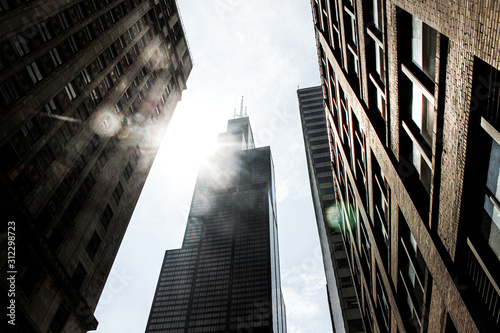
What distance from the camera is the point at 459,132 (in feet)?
24.9

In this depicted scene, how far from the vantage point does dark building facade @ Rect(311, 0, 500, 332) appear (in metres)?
6.82

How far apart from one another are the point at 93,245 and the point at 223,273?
129 m

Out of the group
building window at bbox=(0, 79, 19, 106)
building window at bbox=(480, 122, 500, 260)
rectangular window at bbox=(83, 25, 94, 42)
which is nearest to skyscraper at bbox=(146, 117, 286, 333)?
rectangular window at bbox=(83, 25, 94, 42)

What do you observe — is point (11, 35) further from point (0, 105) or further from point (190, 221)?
point (190, 221)

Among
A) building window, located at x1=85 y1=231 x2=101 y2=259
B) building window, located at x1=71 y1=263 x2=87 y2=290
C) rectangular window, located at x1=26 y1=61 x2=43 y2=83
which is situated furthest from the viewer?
building window, located at x1=85 y1=231 x2=101 y2=259

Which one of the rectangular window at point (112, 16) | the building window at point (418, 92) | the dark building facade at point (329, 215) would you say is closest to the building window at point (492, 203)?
the building window at point (418, 92)

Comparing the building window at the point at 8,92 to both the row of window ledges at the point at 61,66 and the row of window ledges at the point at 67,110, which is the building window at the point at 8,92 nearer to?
the row of window ledges at the point at 61,66

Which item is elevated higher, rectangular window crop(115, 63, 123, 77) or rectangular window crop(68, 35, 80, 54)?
rectangular window crop(68, 35, 80, 54)

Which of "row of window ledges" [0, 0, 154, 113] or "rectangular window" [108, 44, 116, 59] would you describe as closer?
"row of window ledges" [0, 0, 154, 113]

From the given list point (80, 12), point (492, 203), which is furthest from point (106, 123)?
point (492, 203)

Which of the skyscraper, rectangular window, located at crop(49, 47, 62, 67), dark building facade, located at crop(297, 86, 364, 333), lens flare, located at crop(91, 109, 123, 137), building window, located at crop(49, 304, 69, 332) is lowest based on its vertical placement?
the skyscraper

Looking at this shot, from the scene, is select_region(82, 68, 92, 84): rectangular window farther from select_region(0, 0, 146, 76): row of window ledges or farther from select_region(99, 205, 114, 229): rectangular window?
select_region(99, 205, 114, 229): rectangular window

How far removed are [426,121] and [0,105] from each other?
23.7m

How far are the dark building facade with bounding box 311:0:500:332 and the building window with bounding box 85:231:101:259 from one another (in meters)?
24.1
